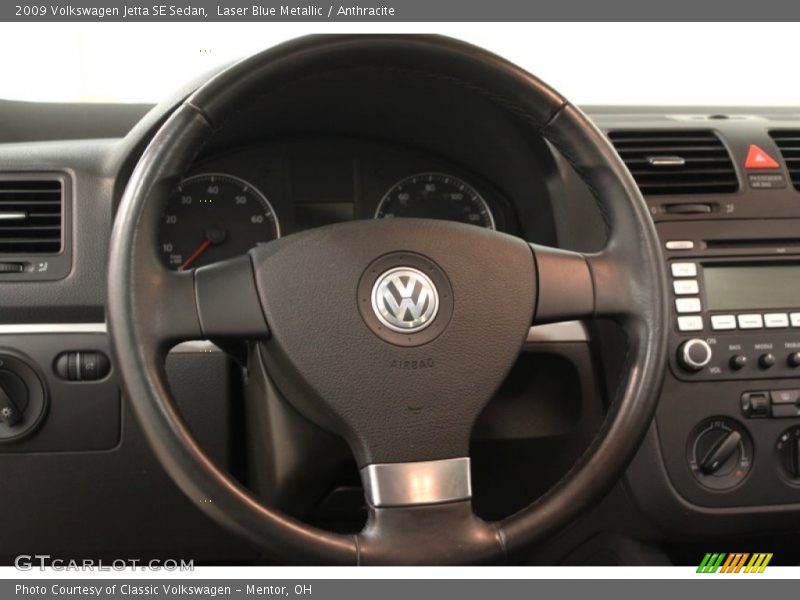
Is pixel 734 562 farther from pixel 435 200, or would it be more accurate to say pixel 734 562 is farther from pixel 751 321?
pixel 435 200

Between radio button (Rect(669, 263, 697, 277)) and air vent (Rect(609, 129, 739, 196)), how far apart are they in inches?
5.0

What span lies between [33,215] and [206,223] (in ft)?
0.85

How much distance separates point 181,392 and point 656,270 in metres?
0.65

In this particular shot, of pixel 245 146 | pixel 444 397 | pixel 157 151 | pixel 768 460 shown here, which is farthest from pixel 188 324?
pixel 768 460

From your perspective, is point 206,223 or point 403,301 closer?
point 403,301

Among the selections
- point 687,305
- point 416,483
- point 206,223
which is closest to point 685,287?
point 687,305

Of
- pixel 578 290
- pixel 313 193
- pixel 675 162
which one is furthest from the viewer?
pixel 313 193

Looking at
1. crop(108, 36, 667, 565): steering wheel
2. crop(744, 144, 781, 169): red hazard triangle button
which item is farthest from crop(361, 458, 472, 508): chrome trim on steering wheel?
crop(744, 144, 781, 169): red hazard triangle button

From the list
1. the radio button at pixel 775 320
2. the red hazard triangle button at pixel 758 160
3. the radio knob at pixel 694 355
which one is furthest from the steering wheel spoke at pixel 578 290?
the red hazard triangle button at pixel 758 160

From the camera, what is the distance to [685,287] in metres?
1.19

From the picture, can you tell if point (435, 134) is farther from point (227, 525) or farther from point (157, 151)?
point (227, 525)

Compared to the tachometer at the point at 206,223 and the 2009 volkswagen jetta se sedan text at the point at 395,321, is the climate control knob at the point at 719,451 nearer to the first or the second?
the 2009 volkswagen jetta se sedan text at the point at 395,321

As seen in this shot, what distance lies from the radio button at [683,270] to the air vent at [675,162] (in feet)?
0.41

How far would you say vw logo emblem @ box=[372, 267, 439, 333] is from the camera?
0.90 m
